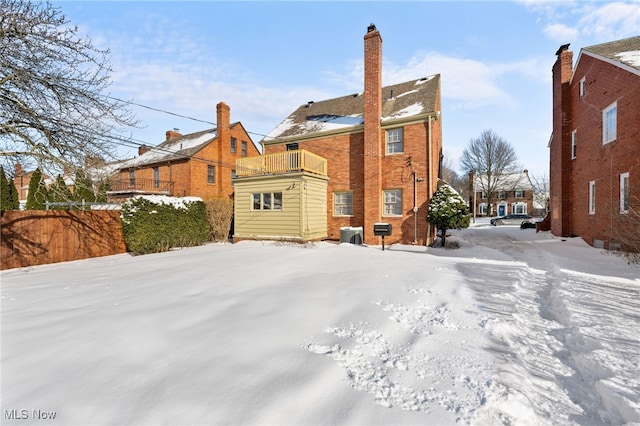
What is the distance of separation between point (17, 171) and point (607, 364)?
14636 mm

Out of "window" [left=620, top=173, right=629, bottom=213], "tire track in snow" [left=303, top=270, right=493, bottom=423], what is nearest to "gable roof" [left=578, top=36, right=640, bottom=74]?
"window" [left=620, top=173, right=629, bottom=213]

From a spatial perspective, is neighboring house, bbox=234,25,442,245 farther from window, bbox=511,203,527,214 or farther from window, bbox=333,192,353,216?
window, bbox=511,203,527,214

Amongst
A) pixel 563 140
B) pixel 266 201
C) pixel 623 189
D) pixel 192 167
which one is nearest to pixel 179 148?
pixel 192 167

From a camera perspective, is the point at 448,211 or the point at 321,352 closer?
the point at 321,352

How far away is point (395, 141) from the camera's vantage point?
14.0m

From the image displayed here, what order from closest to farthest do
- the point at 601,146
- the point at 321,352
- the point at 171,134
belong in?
1. the point at 321,352
2. the point at 601,146
3. the point at 171,134

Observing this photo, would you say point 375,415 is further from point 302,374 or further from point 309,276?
point 309,276

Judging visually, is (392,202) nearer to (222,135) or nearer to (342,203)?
(342,203)

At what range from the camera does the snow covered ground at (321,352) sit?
2.16m

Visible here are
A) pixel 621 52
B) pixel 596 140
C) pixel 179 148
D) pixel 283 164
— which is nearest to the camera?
pixel 621 52

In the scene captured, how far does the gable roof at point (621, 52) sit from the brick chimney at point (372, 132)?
9005mm

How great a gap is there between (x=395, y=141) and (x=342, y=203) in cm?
434

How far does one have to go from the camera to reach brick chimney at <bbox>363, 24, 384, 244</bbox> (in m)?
13.8

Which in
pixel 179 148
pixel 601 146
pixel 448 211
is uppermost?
pixel 179 148
